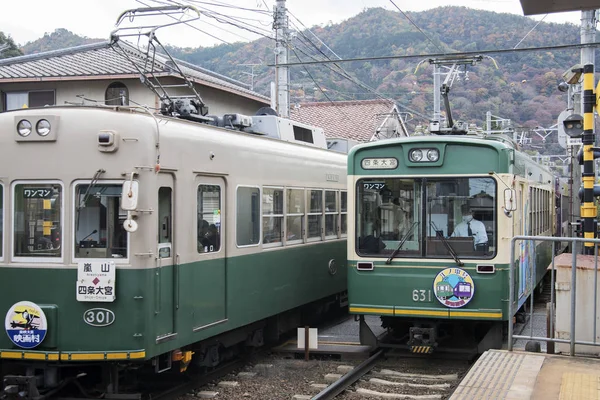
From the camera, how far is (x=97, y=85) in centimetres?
2105

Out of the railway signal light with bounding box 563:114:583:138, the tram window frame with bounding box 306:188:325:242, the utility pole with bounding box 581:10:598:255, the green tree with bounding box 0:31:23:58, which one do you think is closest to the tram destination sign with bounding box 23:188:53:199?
the tram window frame with bounding box 306:188:325:242

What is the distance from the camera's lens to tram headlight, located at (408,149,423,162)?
31.1 ft

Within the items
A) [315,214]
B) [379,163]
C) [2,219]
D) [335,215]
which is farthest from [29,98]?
[2,219]

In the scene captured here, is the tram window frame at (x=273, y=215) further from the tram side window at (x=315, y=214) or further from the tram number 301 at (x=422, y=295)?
the tram number 301 at (x=422, y=295)

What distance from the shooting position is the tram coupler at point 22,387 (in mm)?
6726

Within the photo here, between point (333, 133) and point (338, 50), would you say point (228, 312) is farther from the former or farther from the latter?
point (338, 50)

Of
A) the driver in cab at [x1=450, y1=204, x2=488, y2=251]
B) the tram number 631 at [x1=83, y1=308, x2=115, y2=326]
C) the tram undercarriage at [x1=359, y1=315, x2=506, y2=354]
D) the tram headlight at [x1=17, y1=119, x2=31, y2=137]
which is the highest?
the tram headlight at [x1=17, y1=119, x2=31, y2=137]

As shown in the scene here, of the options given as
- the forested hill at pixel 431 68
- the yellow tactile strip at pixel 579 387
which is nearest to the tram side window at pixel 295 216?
the yellow tactile strip at pixel 579 387

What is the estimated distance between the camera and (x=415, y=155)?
952cm

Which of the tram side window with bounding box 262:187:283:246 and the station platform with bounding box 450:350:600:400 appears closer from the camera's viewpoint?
the station platform with bounding box 450:350:600:400

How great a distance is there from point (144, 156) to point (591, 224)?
6656mm

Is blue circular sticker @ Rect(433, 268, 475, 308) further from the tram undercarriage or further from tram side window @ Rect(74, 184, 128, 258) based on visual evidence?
tram side window @ Rect(74, 184, 128, 258)

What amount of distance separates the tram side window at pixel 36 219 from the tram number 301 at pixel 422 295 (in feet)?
15.1

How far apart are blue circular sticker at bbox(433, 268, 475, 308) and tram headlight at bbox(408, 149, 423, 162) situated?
149 cm
